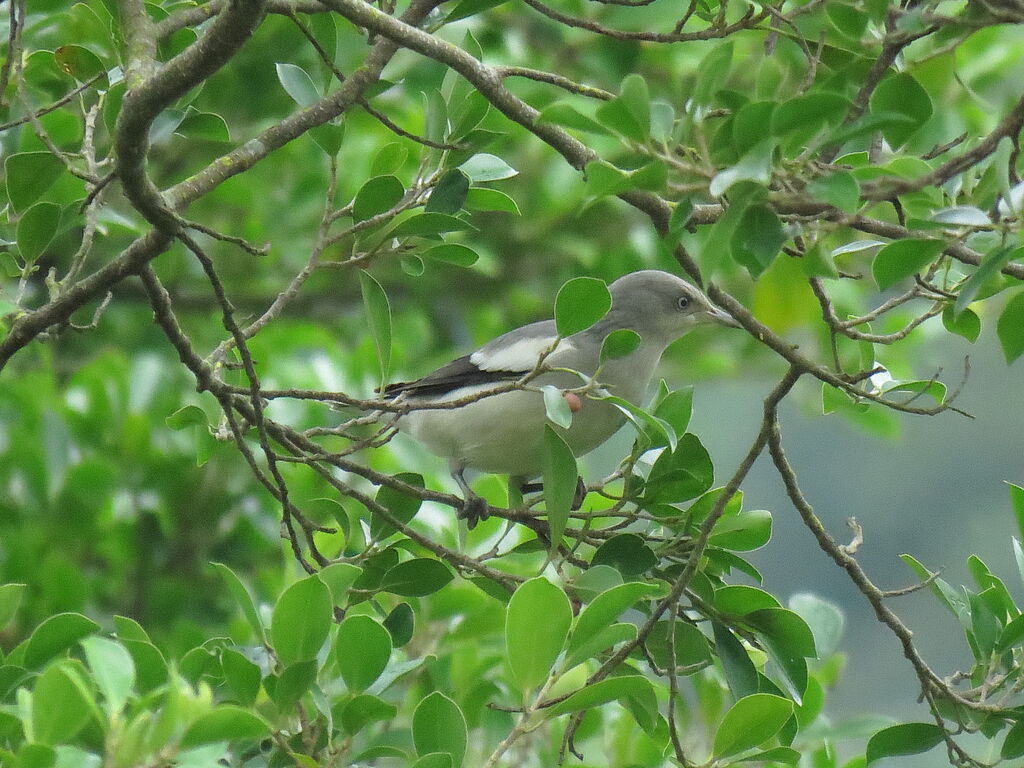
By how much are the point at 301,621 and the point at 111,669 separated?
1.82ft

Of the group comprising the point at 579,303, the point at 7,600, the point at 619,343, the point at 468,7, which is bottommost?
the point at 7,600

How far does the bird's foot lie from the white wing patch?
2.16 ft

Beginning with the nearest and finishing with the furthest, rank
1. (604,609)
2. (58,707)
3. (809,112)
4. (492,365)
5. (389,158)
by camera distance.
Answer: (58,707) < (809,112) < (604,609) < (389,158) < (492,365)

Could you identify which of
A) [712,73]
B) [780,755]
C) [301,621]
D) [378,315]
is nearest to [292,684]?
[301,621]

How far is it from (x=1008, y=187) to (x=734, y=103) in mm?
474

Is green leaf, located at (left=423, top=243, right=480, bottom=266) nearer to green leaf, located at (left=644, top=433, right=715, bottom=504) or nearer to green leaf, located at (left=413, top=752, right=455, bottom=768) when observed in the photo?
green leaf, located at (left=644, top=433, right=715, bottom=504)

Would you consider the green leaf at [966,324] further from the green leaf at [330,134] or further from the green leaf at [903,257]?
the green leaf at [330,134]

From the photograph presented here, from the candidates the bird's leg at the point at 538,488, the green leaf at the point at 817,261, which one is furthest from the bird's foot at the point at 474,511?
the green leaf at the point at 817,261

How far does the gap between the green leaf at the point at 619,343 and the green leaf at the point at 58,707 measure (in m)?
1.32

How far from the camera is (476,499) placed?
3775 millimetres

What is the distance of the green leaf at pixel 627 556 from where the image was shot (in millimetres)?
2717

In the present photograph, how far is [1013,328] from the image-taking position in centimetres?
233

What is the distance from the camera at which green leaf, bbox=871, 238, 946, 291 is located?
2.01m

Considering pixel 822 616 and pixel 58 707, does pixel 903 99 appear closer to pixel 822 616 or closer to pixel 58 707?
pixel 58 707
